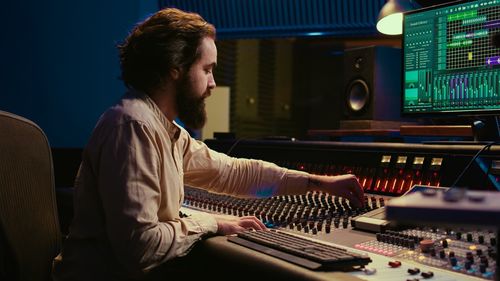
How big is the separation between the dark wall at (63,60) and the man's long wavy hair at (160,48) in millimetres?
1693

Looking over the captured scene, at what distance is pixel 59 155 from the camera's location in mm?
2887

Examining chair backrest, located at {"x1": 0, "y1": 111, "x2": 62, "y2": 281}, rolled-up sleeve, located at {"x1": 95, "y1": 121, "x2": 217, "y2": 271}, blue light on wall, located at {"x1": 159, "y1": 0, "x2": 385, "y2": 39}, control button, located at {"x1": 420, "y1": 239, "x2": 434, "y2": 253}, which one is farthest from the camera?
blue light on wall, located at {"x1": 159, "y1": 0, "x2": 385, "y2": 39}

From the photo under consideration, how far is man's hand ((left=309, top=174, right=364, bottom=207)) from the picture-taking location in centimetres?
149

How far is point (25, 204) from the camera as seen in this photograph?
145cm

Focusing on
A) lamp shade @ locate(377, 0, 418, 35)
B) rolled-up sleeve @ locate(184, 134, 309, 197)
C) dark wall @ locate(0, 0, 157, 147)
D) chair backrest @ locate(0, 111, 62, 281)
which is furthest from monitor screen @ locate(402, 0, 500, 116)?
dark wall @ locate(0, 0, 157, 147)

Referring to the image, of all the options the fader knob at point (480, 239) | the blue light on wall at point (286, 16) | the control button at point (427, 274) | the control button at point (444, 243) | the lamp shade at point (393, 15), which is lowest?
the control button at point (427, 274)

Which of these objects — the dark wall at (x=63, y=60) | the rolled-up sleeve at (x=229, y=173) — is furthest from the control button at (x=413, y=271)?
the dark wall at (x=63, y=60)

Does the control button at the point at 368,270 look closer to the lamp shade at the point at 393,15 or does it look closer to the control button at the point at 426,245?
the control button at the point at 426,245

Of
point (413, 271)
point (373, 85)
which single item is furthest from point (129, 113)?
point (373, 85)

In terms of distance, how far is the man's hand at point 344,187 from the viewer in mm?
1493

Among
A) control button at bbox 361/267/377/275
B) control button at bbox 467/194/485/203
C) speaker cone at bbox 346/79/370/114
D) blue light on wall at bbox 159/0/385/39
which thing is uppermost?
blue light on wall at bbox 159/0/385/39

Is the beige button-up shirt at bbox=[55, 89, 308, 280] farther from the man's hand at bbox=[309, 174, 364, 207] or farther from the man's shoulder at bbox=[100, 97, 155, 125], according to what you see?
the man's hand at bbox=[309, 174, 364, 207]

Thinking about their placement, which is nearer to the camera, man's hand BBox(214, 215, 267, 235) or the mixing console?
the mixing console

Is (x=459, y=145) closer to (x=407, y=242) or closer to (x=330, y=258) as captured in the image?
(x=407, y=242)
